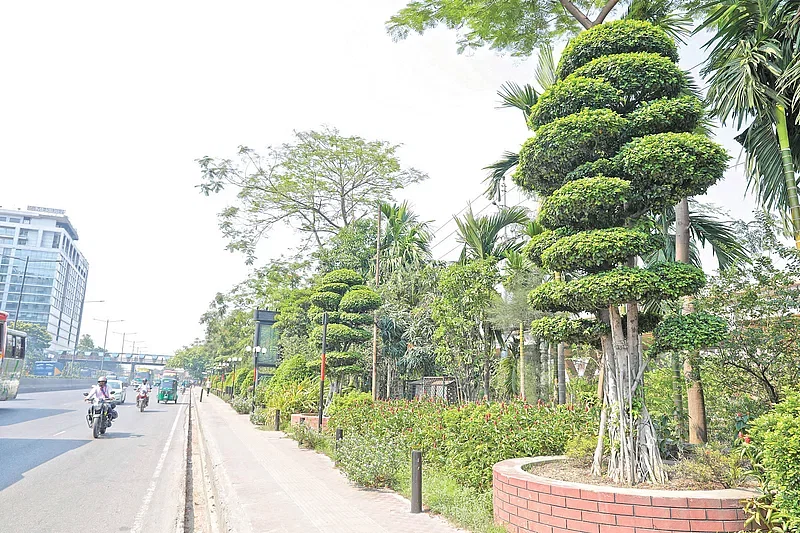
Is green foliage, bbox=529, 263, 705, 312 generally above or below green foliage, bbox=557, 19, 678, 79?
below

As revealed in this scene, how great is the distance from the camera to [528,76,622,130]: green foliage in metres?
6.55

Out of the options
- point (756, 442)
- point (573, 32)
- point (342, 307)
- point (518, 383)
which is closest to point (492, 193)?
point (573, 32)

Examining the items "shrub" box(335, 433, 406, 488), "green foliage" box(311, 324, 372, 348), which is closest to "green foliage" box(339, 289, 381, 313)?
"green foliage" box(311, 324, 372, 348)

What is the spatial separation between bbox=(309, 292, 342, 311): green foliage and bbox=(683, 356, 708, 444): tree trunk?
40.4ft

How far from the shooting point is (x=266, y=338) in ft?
101

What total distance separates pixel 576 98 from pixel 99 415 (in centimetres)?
1559

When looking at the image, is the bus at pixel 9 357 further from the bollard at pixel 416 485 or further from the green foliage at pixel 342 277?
the bollard at pixel 416 485

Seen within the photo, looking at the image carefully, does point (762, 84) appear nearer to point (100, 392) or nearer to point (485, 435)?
point (485, 435)

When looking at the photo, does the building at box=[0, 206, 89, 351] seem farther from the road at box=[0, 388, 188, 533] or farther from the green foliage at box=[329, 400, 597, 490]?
the green foliage at box=[329, 400, 597, 490]

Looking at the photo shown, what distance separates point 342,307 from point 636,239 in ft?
43.1

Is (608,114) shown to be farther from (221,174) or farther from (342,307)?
(221,174)

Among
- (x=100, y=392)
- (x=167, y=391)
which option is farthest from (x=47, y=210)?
(x=100, y=392)

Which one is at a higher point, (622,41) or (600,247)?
(622,41)

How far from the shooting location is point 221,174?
90.9ft
